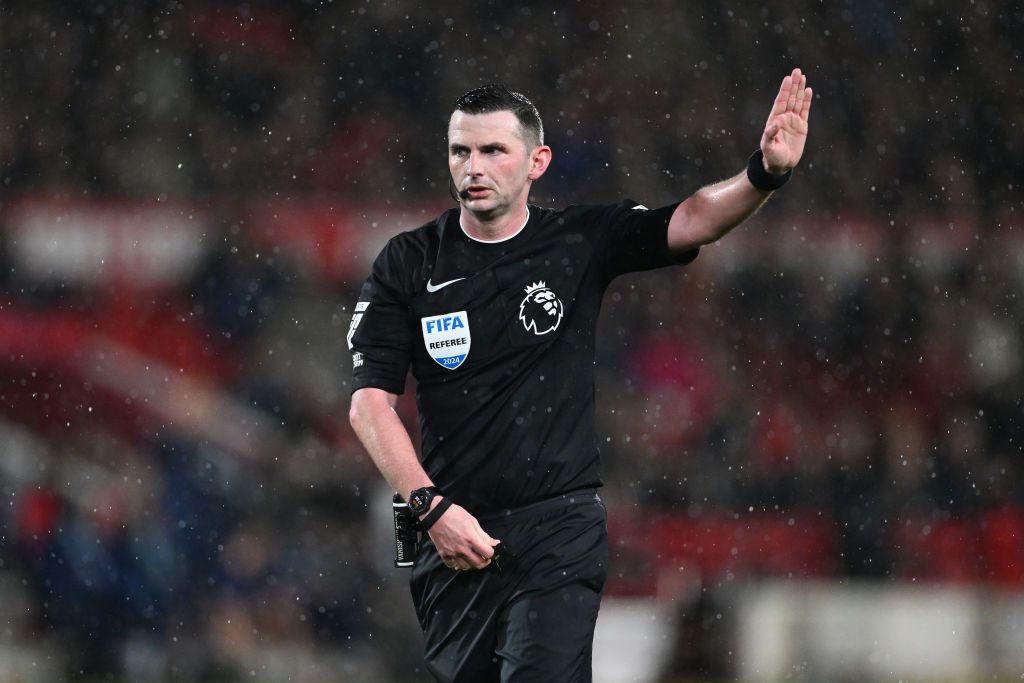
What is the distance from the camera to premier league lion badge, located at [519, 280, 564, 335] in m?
3.21

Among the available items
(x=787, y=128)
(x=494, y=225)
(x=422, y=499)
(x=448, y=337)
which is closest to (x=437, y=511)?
(x=422, y=499)

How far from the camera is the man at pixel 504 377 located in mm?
3109

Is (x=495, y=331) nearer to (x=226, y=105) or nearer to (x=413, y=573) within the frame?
(x=413, y=573)

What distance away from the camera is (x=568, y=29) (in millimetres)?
11023

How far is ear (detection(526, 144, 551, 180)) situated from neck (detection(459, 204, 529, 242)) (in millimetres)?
80

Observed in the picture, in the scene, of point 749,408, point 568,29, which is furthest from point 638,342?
point 568,29

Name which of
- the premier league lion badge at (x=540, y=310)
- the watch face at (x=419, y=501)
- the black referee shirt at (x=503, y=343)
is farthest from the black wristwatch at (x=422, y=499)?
the premier league lion badge at (x=540, y=310)

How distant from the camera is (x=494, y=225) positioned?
3262mm

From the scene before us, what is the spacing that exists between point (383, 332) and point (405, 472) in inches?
13.7

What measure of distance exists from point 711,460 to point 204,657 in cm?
323

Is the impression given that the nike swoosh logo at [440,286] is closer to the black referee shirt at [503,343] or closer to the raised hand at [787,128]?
the black referee shirt at [503,343]

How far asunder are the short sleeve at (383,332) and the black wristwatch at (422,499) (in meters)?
0.27

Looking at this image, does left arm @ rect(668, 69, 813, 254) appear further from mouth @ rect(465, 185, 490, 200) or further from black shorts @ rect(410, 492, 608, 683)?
black shorts @ rect(410, 492, 608, 683)

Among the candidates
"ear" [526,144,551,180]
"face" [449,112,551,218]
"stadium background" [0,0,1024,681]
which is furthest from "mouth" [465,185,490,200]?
"stadium background" [0,0,1024,681]
